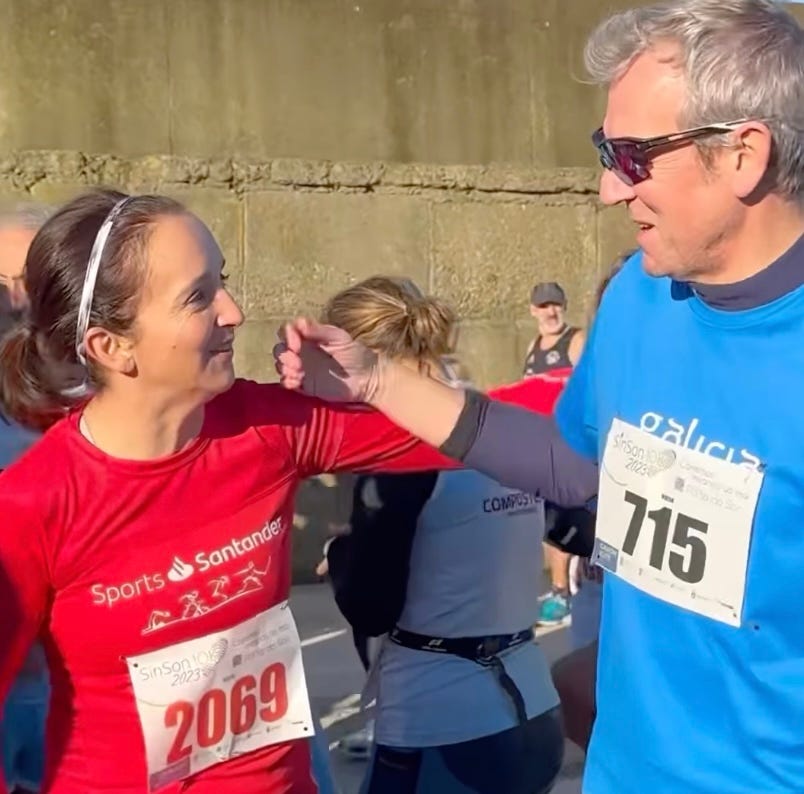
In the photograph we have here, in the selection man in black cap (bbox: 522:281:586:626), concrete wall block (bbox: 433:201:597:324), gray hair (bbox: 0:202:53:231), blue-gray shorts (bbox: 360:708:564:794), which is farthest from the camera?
concrete wall block (bbox: 433:201:597:324)

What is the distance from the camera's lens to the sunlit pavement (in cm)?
507

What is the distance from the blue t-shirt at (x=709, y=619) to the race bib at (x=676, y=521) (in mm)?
17

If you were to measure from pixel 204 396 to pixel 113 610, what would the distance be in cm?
39

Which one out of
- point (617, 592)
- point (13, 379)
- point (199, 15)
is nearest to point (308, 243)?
point (199, 15)

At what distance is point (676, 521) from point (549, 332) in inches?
230

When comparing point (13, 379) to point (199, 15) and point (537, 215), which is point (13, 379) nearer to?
point (199, 15)

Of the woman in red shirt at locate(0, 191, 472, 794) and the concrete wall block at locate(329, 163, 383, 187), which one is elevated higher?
the concrete wall block at locate(329, 163, 383, 187)

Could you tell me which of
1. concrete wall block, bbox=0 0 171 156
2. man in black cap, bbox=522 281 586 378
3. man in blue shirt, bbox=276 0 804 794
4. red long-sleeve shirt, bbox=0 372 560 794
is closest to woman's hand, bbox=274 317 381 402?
red long-sleeve shirt, bbox=0 372 560 794

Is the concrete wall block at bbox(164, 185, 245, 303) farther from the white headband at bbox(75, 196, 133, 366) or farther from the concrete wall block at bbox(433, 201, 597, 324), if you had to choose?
the white headband at bbox(75, 196, 133, 366)

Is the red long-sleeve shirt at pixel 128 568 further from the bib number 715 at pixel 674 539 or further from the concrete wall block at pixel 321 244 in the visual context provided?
the concrete wall block at pixel 321 244

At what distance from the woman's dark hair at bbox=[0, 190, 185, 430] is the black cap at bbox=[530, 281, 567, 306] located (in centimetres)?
543

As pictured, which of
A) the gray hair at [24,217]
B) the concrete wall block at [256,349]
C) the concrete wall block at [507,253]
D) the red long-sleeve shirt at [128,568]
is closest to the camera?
the red long-sleeve shirt at [128,568]

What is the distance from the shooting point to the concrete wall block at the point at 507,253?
323 inches

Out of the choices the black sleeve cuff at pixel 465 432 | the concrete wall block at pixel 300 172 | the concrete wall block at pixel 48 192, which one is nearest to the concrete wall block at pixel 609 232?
the concrete wall block at pixel 300 172
